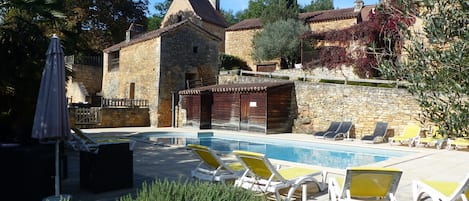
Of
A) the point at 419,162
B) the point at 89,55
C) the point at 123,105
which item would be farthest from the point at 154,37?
the point at 419,162

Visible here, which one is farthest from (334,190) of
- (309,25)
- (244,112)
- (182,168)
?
(309,25)

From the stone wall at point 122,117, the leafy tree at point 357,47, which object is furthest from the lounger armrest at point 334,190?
the stone wall at point 122,117

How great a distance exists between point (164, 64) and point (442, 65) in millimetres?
20213

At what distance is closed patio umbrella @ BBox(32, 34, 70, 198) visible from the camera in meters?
4.96

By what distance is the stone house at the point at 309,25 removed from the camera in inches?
1161

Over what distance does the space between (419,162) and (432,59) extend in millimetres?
6630

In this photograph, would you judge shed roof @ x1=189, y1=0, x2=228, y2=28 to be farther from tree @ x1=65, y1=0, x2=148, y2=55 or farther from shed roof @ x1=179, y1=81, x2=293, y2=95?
shed roof @ x1=179, y1=81, x2=293, y2=95

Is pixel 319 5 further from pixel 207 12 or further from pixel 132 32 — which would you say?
pixel 132 32

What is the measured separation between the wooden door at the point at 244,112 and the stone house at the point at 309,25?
454 inches

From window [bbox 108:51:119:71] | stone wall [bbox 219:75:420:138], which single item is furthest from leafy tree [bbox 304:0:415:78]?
window [bbox 108:51:119:71]

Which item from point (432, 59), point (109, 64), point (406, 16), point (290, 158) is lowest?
point (290, 158)

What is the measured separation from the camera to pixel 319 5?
53500 millimetres

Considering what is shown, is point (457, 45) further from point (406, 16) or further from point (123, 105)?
point (123, 105)

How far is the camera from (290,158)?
12.3 metres
